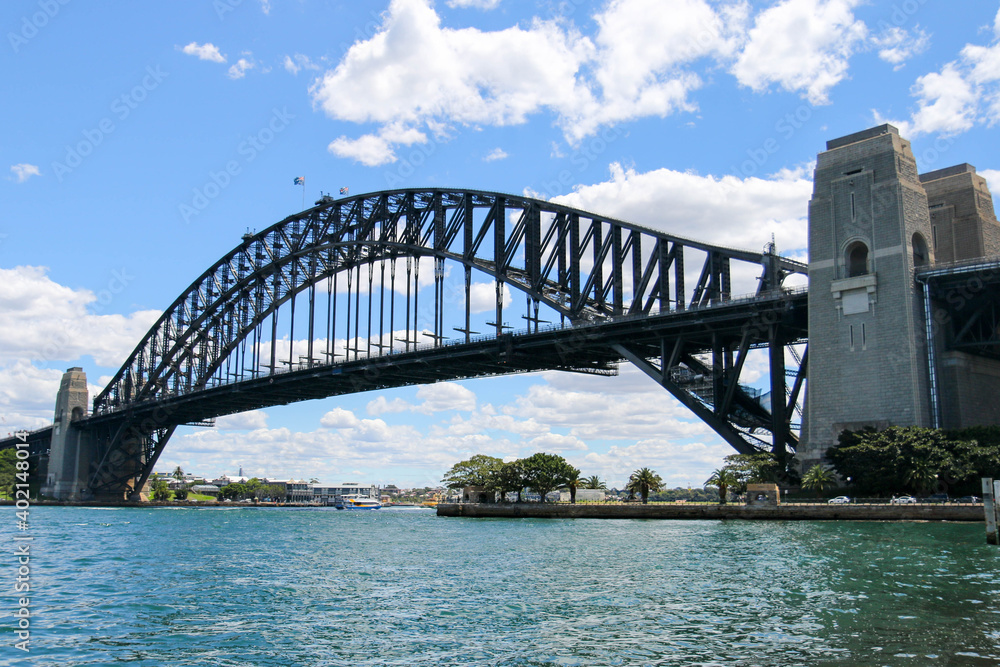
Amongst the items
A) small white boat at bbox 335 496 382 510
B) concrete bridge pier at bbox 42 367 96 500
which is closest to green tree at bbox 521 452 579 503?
concrete bridge pier at bbox 42 367 96 500

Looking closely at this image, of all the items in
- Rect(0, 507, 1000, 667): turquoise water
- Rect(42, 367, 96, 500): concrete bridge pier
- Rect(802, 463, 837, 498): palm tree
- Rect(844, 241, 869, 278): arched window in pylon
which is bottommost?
Rect(0, 507, 1000, 667): turquoise water

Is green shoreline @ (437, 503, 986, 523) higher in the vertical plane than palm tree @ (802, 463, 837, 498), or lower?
lower

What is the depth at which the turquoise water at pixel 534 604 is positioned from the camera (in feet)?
57.6

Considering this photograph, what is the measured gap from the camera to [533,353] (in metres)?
83.8

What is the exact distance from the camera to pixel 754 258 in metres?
69.2

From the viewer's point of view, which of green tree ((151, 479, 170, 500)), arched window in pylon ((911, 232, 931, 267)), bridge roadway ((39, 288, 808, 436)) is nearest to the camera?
arched window in pylon ((911, 232, 931, 267))

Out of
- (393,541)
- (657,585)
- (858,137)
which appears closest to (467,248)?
(858,137)

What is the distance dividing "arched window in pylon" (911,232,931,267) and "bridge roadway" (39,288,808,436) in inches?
312

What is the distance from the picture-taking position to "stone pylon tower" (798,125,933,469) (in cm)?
5762

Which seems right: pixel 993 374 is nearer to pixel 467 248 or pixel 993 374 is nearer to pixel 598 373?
pixel 598 373

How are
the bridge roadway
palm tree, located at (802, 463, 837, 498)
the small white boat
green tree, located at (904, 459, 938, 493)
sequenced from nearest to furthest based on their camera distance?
green tree, located at (904, 459, 938, 493) < palm tree, located at (802, 463, 837, 498) < the bridge roadway < the small white boat

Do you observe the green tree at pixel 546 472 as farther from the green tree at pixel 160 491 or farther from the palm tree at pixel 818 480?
the green tree at pixel 160 491

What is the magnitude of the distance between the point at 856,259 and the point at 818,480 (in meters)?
16.2

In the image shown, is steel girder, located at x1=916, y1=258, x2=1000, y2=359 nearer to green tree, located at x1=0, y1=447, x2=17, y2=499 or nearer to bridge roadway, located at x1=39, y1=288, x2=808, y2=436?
bridge roadway, located at x1=39, y1=288, x2=808, y2=436
